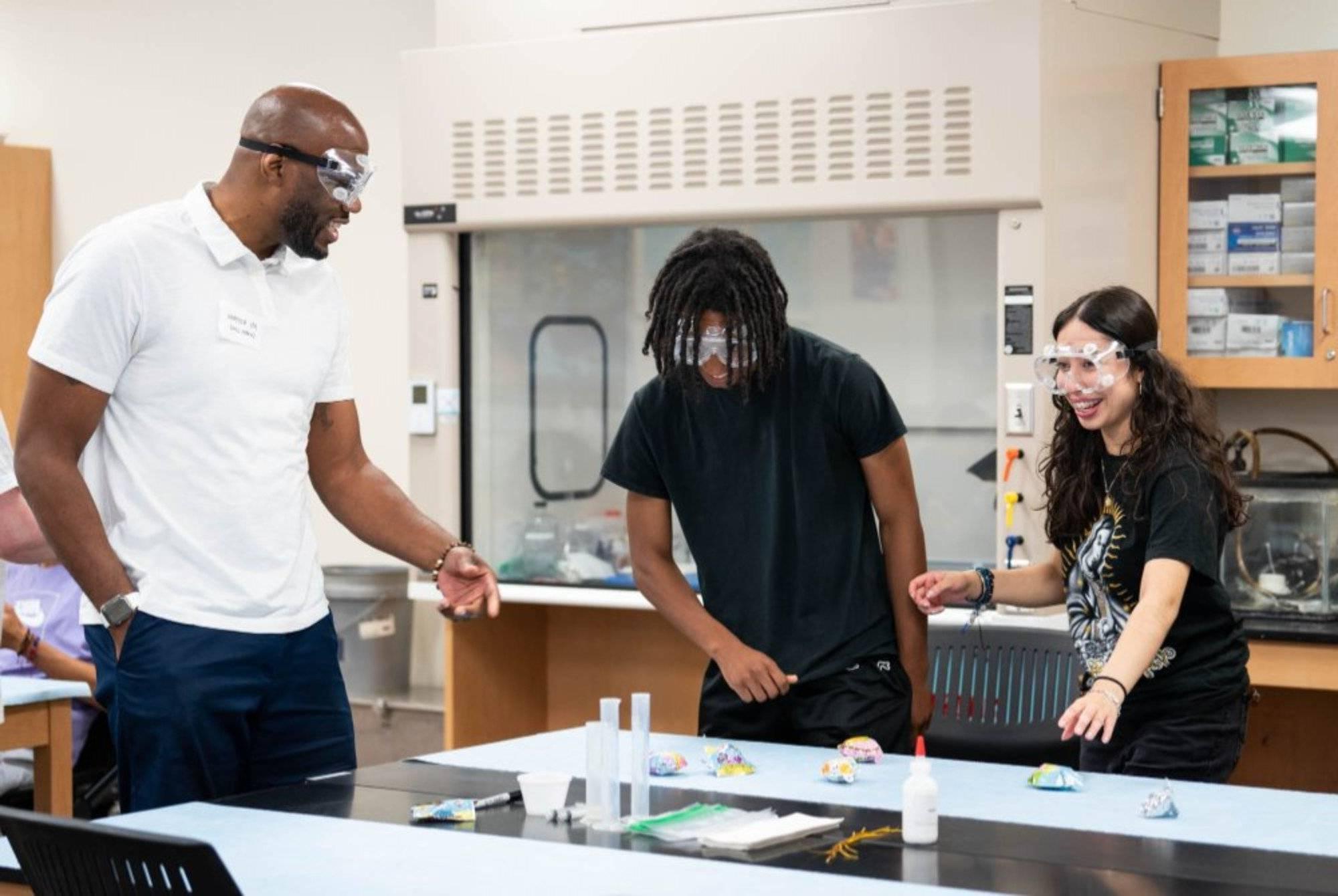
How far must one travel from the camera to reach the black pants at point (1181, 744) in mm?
2672

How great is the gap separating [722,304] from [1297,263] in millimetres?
2027

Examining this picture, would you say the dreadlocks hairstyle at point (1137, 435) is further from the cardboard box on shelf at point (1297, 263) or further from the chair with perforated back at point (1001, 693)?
the cardboard box on shelf at point (1297, 263)

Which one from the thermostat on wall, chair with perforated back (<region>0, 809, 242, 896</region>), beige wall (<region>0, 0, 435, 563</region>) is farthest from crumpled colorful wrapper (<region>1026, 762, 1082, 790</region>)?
beige wall (<region>0, 0, 435, 563</region>)

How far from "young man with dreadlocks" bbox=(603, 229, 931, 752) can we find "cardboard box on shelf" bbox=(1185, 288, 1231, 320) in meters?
1.70

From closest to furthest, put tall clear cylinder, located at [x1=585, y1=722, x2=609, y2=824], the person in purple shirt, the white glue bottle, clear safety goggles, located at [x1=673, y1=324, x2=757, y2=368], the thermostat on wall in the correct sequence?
1. the white glue bottle
2. tall clear cylinder, located at [x1=585, y1=722, x2=609, y2=824]
3. clear safety goggles, located at [x1=673, y1=324, x2=757, y2=368]
4. the person in purple shirt
5. the thermostat on wall

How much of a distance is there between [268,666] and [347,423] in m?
0.46

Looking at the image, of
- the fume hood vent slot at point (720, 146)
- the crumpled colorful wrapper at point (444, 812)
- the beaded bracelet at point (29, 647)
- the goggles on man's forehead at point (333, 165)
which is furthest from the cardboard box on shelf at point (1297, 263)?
the beaded bracelet at point (29, 647)

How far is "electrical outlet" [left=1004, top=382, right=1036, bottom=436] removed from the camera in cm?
411

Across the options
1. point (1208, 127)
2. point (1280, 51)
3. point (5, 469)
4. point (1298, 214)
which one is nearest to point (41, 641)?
point (5, 469)

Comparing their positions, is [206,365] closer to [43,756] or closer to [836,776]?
[836,776]

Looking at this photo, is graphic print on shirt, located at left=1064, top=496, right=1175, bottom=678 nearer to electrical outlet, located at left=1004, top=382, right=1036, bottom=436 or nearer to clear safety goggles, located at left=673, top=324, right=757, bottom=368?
clear safety goggles, located at left=673, top=324, right=757, bottom=368

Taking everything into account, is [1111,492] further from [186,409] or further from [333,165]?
[186,409]

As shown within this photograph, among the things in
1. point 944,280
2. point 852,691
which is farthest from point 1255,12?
point 852,691

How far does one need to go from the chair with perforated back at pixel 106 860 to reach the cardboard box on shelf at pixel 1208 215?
336cm
